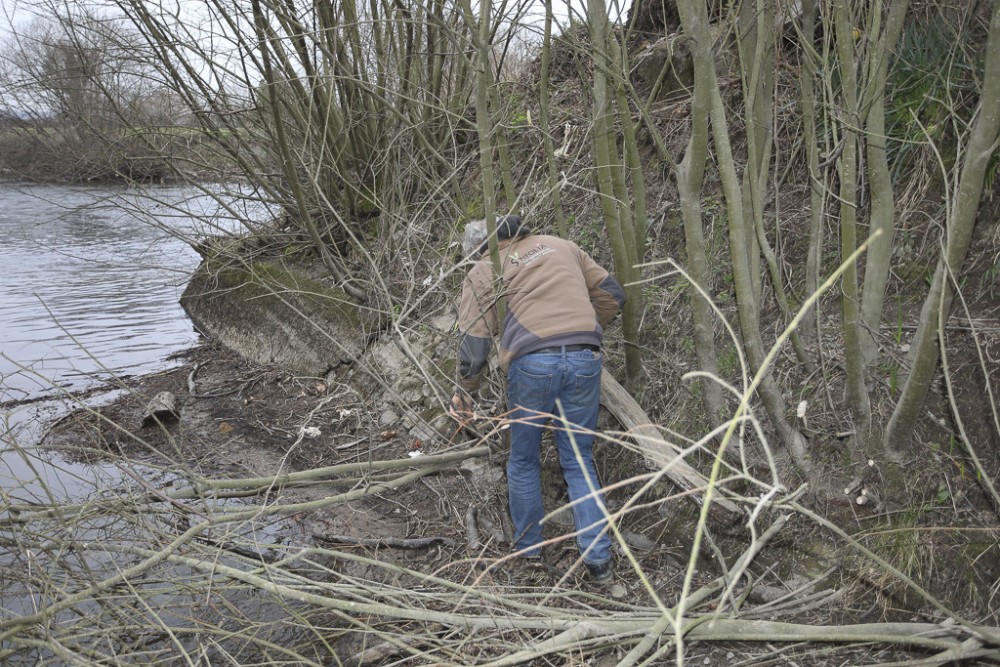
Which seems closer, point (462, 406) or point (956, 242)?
point (956, 242)

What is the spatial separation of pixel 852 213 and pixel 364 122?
5159mm

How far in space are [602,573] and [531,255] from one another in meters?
1.62

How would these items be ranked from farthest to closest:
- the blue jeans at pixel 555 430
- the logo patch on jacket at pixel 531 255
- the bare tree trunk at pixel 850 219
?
the logo patch on jacket at pixel 531 255 < the blue jeans at pixel 555 430 < the bare tree trunk at pixel 850 219

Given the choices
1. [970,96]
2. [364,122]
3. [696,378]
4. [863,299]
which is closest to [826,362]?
[863,299]

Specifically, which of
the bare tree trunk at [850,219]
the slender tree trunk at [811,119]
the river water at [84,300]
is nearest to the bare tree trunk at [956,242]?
the bare tree trunk at [850,219]

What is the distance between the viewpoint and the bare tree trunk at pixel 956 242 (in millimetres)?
2914

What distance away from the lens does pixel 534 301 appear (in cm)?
379

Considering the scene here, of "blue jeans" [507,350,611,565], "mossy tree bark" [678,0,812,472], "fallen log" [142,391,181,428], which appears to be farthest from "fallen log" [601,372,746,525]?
"fallen log" [142,391,181,428]

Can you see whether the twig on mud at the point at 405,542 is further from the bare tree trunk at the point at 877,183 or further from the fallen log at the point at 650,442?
the bare tree trunk at the point at 877,183

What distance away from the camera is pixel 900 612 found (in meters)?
3.10

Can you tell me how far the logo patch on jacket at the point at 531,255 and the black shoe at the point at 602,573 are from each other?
5.05 ft

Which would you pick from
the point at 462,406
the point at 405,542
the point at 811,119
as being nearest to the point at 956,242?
the point at 811,119

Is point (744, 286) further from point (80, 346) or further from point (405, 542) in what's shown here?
point (80, 346)

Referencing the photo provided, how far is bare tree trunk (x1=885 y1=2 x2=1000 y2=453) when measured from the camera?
2914mm
